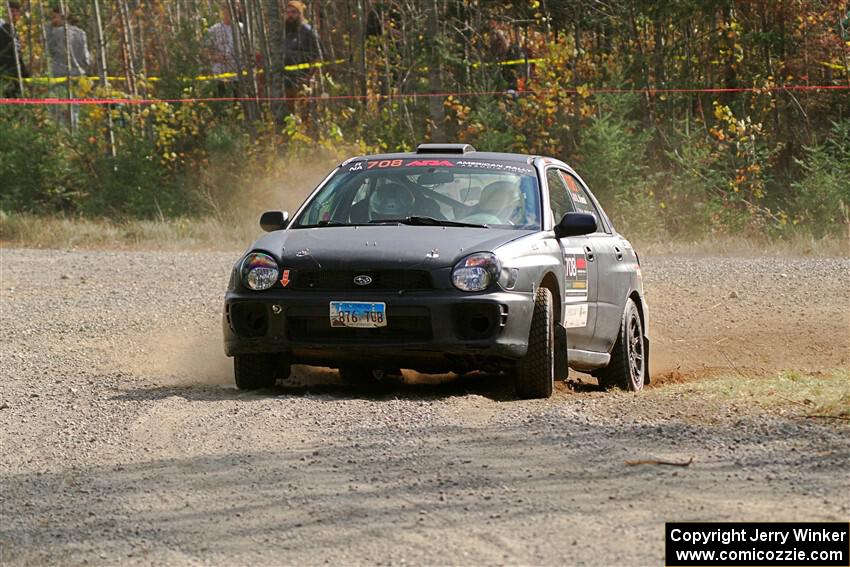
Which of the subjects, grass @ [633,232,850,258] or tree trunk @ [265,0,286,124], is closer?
grass @ [633,232,850,258]

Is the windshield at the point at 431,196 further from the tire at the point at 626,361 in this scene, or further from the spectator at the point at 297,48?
the spectator at the point at 297,48

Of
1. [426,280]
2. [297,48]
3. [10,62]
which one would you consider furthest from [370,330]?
[10,62]

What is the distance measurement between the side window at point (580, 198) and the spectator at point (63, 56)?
18500 mm

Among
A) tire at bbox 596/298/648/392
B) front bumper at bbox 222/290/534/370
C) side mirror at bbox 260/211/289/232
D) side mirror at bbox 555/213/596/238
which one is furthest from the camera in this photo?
tire at bbox 596/298/648/392

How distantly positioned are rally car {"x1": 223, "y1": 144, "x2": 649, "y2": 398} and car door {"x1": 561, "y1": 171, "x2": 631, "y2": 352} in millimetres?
26

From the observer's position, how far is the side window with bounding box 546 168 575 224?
Answer: 9398 mm

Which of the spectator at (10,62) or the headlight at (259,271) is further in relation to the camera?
the spectator at (10,62)

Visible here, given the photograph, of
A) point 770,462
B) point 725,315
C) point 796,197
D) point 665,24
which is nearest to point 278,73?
point 665,24

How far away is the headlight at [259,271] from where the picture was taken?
8281 millimetres

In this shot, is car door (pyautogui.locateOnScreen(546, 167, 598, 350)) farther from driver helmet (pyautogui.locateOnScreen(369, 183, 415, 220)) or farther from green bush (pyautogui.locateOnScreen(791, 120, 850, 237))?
green bush (pyautogui.locateOnScreen(791, 120, 850, 237))

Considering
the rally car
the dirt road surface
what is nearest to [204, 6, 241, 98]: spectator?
the dirt road surface

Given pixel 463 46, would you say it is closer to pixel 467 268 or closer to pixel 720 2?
pixel 720 2

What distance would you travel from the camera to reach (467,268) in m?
8.02

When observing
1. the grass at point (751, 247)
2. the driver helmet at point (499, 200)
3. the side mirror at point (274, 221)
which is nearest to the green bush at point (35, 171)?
the grass at point (751, 247)
